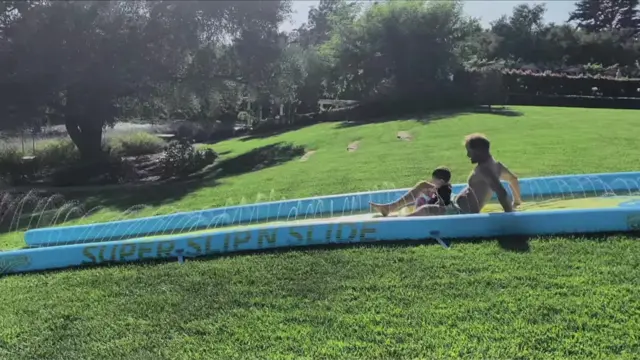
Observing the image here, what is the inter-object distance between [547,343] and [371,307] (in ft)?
4.46

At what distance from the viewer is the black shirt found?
683 centimetres

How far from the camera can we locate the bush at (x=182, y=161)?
64.7 ft

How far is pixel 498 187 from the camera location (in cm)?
622

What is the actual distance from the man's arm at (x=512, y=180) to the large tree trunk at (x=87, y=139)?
17.6 meters

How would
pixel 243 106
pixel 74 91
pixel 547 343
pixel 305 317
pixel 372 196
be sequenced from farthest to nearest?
pixel 243 106, pixel 74 91, pixel 372 196, pixel 305 317, pixel 547 343

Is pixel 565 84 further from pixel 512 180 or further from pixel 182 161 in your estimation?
pixel 512 180

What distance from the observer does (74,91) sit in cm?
1916

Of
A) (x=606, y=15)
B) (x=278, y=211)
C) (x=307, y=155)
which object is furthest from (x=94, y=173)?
(x=606, y=15)

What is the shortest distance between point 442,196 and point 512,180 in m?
0.80

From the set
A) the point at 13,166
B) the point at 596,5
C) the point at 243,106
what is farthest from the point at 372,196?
the point at 596,5

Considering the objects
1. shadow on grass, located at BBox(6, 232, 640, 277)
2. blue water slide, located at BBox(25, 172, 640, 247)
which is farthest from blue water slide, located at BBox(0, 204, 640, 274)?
blue water slide, located at BBox(25, 172, 640, 247)

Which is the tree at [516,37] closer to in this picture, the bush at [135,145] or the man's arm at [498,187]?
→ the bush at [135,145]

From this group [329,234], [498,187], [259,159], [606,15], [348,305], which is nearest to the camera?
[348,305]

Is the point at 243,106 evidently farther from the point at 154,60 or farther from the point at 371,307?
the point at 371,307
